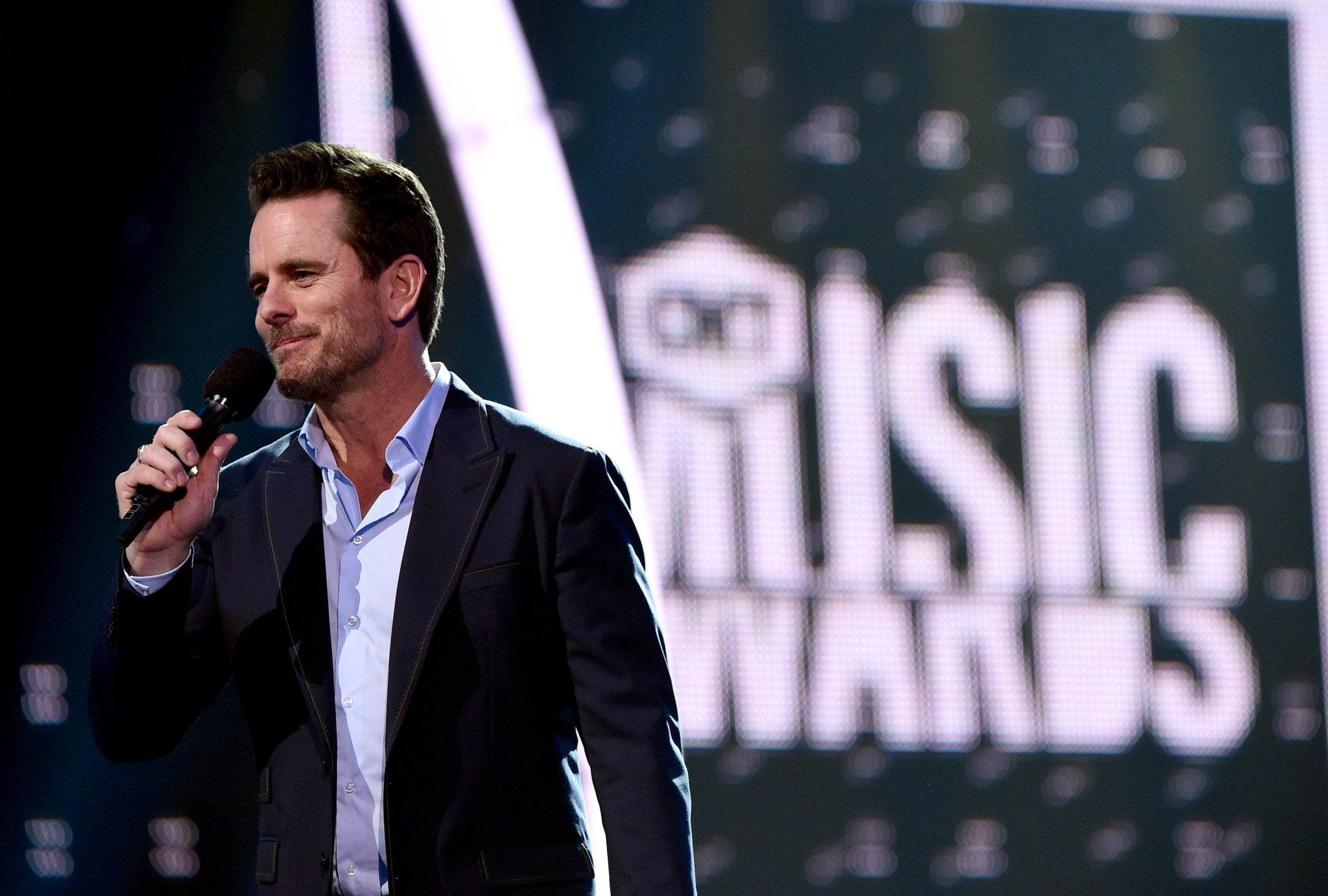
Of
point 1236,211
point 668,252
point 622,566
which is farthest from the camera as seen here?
point 1236,211

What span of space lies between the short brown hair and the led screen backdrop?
132 centimetres

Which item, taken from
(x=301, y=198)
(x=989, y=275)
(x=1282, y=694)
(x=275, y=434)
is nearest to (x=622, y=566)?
(x=301, y=198)

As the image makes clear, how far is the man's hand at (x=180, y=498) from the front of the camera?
1.54 metres

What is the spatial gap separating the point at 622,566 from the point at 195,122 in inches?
80.3

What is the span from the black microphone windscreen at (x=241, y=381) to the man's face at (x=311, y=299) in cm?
2

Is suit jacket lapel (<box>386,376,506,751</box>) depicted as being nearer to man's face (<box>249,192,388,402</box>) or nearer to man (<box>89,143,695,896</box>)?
man (<box>89,143,695,896</box>)

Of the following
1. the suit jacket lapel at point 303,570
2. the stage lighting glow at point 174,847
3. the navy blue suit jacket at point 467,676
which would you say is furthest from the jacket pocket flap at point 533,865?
the stage lighting glow at point 174,847

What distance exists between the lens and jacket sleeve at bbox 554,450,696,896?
5.23ft

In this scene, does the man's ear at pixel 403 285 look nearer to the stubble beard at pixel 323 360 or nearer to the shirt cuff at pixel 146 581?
the stubble beard at pixel 323 360

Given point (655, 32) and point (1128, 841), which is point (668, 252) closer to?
point (655, 32)

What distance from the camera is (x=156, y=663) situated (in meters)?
1.70

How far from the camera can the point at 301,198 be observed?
1849 millimetres

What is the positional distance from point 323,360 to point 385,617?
353 millimetres

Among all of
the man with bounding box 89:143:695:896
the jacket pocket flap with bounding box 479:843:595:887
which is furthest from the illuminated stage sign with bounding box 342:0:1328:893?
the jacket pocket flap with bounding box 479:843:595:887
